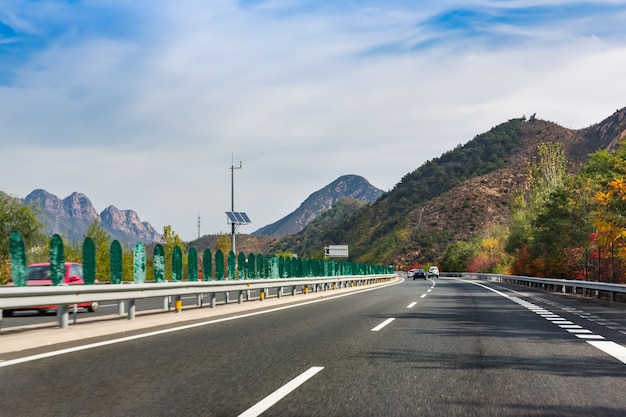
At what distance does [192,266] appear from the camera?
16.8m

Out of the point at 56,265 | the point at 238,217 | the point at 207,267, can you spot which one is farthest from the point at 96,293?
the point at 238,217

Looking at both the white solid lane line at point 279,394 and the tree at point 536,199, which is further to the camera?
the tree at point 536,199

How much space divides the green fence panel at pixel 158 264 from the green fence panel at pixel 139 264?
43 cm

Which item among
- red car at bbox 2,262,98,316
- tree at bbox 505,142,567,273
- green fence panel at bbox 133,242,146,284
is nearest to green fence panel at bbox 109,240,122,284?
green fence panel at bbox 133,242,146,284

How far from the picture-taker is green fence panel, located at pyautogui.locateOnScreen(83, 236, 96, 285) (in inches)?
455

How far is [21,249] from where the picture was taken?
9.70 m

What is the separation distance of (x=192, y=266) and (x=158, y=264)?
7.57ft

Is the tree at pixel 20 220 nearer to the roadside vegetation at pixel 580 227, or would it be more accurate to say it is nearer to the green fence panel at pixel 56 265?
the roadside vegetation at pixel 580 227

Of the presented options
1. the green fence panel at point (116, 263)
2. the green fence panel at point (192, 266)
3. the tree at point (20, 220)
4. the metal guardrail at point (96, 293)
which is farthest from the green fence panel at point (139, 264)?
the tree at point (20, 220)

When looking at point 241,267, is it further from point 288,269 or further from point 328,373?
point 328,373

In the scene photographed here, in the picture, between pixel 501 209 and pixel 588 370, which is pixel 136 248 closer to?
pixel 588 370

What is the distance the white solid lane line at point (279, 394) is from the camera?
5078 mm

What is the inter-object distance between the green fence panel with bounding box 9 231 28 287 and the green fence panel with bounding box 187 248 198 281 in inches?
273

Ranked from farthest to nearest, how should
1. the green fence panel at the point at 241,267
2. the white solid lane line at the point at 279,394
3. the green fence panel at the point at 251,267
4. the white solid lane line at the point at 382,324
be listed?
1. the green fence panel at the point at 251,267
2. the green fence panel at the point at 241,267
3. the white solid lane line at the point at 382,324
4. the white solid lane line at the point at 279,394
